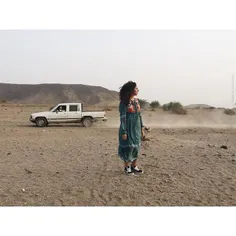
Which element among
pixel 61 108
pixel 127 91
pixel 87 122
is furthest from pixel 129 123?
pixel 61 108

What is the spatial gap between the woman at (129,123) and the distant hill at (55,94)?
296 ft

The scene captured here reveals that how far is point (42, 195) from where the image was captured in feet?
16.8

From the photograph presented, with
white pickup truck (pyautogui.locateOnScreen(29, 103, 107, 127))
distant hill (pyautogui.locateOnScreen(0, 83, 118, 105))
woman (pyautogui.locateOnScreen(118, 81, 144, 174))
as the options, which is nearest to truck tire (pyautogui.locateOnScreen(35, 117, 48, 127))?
white pickup truck (pyautogui.locateOnScreen(29, 103, 107, 127))

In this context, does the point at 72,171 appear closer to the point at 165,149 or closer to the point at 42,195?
the point at 42,195

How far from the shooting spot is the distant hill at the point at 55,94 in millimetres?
99250

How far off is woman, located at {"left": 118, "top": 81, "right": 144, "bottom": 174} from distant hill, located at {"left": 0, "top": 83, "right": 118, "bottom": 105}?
9024 centimetres

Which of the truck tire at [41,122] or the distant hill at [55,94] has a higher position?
the distant hill at [55,94]

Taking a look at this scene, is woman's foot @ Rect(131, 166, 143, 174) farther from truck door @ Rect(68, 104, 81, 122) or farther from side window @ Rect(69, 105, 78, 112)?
side window @ Rect(69, 105, 78, 112)

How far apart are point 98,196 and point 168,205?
106cm

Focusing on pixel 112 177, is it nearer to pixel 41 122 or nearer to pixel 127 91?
pixel 127 91

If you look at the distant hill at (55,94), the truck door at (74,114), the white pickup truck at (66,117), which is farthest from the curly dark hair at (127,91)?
the distant hill at (55,94)

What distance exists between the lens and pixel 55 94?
104 metres

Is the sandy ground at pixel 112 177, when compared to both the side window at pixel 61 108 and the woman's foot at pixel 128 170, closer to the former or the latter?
the woman's foot at pixel 128 170

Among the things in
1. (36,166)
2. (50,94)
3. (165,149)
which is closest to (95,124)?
(165,149)
